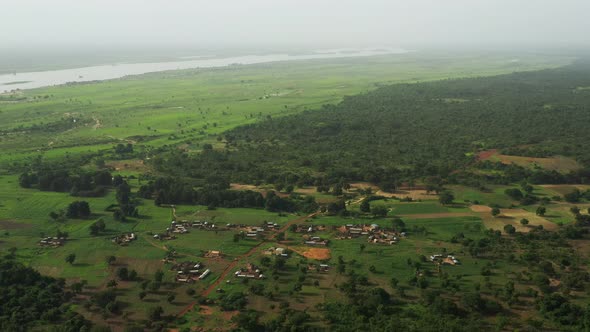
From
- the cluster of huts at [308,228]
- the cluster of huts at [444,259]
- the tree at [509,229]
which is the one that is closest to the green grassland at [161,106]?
the cluster of huts at [308,228]

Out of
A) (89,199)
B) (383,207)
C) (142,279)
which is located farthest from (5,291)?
(383,207)

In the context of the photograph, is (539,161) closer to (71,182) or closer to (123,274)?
(123,274)

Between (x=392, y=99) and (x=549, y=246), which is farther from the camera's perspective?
(x=392, y=99)

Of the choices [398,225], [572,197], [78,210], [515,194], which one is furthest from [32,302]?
[572,197]

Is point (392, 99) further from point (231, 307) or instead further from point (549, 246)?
point (231, 307)

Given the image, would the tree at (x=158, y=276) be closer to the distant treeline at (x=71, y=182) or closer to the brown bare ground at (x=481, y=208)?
the distant treeline at (x=71, y=182)
